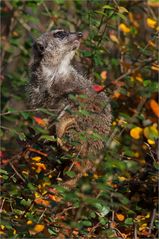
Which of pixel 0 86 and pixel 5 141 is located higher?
pixel 0 86

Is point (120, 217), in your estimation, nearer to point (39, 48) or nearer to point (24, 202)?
point (24, 202)

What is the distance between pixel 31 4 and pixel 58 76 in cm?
75

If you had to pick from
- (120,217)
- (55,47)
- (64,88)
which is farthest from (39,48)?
(120,217)

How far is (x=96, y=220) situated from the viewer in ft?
13.6

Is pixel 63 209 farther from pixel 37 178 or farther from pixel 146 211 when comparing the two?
pixel 146 211

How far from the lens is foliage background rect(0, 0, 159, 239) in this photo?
3344 millimetres

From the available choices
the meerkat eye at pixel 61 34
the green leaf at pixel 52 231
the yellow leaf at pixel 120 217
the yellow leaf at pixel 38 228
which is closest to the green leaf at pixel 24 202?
the green leaf at pixel 52 231

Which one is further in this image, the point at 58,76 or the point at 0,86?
the point at 0,86

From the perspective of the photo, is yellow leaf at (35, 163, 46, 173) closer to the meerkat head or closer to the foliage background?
the foliage background

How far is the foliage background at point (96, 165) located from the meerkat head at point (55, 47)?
6.5 inches

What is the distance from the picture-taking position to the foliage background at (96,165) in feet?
11.0

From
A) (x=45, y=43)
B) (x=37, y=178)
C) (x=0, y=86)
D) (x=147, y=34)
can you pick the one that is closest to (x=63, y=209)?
(x=37, y=178)

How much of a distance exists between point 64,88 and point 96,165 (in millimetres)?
2251

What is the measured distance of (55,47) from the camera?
5656mm
